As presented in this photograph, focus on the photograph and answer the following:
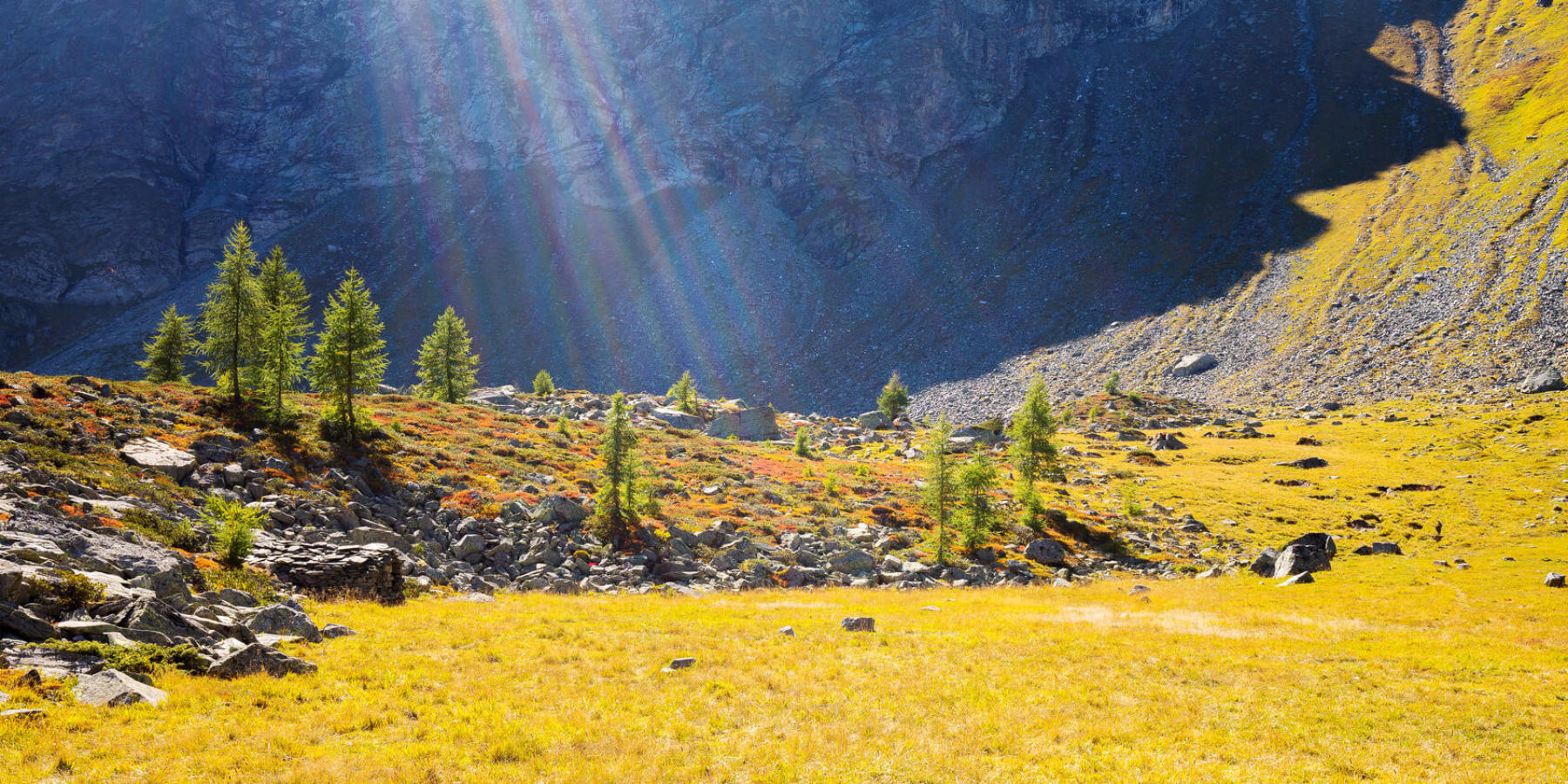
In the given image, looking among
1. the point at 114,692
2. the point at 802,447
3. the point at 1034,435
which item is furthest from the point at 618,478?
the point at 802,447

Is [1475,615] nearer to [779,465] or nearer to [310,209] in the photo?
[779,465]

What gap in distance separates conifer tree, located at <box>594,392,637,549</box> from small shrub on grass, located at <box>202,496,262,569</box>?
548 inches

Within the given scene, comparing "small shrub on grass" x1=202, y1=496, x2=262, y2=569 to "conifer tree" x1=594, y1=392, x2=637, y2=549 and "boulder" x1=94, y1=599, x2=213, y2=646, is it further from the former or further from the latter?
"conifer tree" x1=594, y1=392, x2=637, y2=549

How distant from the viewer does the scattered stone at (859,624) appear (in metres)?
20.1

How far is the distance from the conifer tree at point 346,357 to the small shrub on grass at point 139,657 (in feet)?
80.0

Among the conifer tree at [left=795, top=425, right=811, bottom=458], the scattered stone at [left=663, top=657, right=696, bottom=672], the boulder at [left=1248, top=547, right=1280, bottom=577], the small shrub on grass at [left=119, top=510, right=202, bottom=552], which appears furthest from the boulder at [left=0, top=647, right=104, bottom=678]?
the conifer tree at [left=795, top=425, right=811, bottom=458]

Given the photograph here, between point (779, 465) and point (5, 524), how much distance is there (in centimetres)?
4325

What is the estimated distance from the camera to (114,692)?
10.2m

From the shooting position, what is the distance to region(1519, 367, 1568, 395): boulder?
66.1m

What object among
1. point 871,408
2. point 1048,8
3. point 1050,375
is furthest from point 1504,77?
point 871,408

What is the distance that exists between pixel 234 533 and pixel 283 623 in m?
4.92

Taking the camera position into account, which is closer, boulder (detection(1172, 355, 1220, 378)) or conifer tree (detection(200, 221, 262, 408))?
conifer tree (detection(200, 221, 262, 408))

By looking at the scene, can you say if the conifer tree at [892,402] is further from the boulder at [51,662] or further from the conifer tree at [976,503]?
the boulder at [51,662]

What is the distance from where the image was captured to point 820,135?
15525cm
